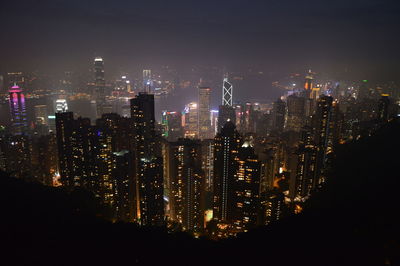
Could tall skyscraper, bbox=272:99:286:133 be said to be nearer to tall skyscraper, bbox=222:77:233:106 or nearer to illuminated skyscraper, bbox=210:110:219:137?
illuminated skyscraper, bbox=210:110:219:137

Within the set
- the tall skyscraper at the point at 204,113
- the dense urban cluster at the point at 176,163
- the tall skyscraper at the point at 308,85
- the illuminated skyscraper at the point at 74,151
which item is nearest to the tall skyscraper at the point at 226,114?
the tall skyscraper at the point at 204,113

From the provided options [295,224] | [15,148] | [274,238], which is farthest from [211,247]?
[15,148]

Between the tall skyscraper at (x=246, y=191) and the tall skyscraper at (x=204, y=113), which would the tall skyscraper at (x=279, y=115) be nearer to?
the tall skyscraper at (x=204, y=113)

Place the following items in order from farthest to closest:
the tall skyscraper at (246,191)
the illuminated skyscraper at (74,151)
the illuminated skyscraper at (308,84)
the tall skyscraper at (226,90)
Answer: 1. the tall skyscraper at (226,90)
2. the illuminated skyscraper at (308,84)
3. the illuminated skyscraper at (74,151)
4. the tall skyscraper at (246,191)

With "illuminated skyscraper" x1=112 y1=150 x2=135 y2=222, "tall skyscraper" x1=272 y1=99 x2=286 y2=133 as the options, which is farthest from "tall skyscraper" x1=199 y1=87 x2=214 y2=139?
"illuminated skyscraper" x1=112 y1=150 x2=135 y2=222

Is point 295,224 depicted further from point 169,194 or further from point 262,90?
point 262,90
